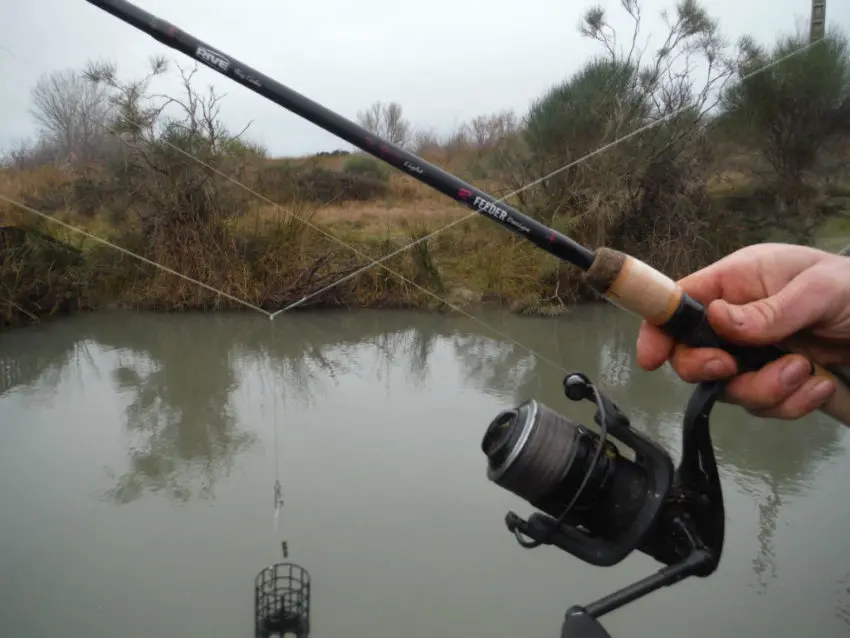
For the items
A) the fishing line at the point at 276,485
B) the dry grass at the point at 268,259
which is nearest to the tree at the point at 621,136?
the dry grass at the point at 268,259

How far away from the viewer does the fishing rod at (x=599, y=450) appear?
1134 millimetres

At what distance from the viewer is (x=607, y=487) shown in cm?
118

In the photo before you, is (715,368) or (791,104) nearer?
(715,368)

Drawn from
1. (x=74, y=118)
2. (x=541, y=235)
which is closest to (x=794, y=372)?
(x=541, y=235)

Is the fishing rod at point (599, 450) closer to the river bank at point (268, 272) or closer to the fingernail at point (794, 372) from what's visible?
the fingernail at point (794, 372)

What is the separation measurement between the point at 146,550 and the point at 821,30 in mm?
8220

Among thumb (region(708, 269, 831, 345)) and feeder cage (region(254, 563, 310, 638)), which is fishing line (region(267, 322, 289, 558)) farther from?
thumb (region(708, 269, 831, 345))

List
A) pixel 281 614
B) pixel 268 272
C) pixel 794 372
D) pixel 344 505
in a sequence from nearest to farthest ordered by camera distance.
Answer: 1. pixel 794 372
2. pixel 281 614
3. pixel 344 505
4. pixel 268 272

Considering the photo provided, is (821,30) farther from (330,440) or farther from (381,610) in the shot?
(381,610)

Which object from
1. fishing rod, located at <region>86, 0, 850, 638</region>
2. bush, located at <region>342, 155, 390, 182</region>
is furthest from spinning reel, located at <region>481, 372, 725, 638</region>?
bush, located at <region>342, 155, 390, 182</region>

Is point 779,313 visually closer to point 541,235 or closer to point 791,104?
point 541,235

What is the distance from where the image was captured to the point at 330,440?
11.9ft

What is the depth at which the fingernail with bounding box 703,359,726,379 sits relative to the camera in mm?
1222

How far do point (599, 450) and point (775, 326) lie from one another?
396mm
